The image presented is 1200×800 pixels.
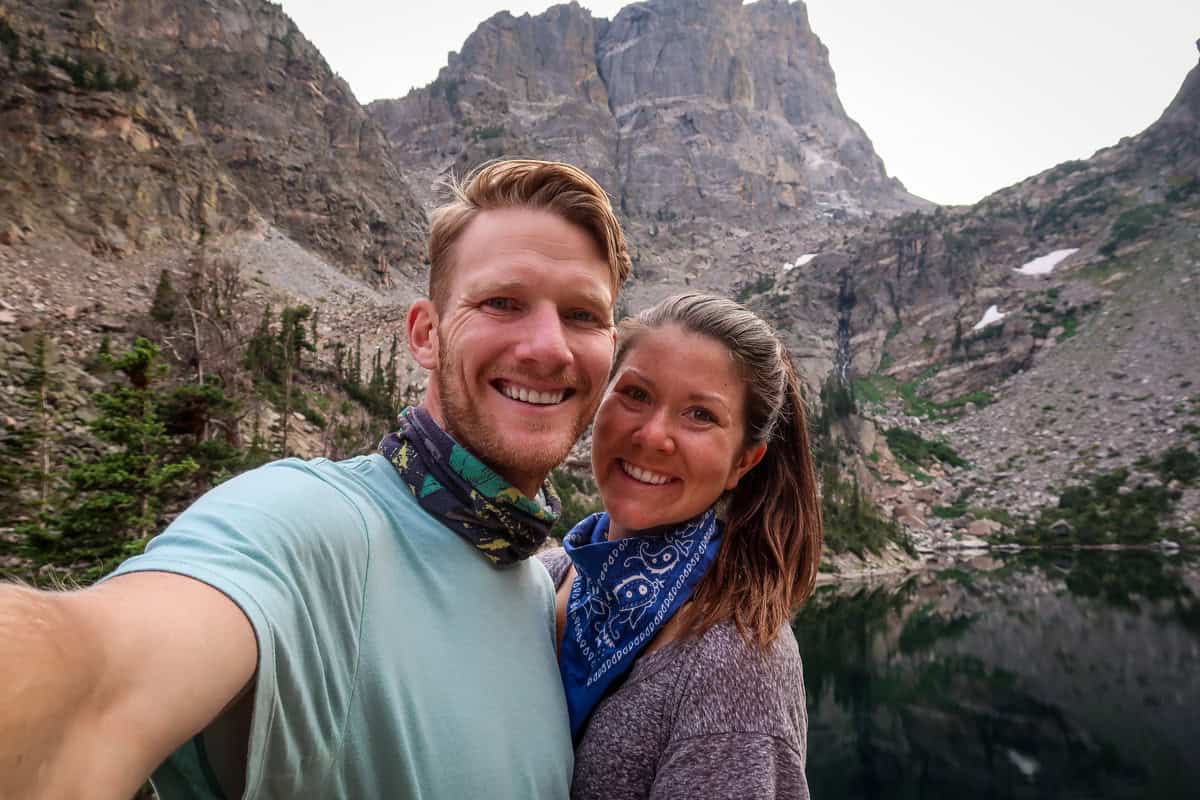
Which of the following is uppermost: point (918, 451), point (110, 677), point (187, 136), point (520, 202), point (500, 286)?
point (187, 136)

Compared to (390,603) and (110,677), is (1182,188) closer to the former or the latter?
(390,603)

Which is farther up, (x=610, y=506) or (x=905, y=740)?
(x=610, y=506)

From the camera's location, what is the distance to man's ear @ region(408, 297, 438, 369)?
2.03m

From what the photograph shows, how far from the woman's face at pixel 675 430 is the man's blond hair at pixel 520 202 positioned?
44cm

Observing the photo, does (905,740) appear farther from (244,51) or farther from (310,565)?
(244,51)

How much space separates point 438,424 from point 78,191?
40894 millimetres

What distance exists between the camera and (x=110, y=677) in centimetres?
78

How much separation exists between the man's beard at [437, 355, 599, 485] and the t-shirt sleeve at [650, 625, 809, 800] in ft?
2.39

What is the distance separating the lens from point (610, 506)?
247 centimetres

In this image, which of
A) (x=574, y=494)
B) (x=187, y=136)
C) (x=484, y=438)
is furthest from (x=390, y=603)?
(x=187, y=136)

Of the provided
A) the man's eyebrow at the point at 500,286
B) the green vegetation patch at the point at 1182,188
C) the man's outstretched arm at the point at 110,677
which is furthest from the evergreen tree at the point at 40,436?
the green vegetation patch at the point at 1182,188

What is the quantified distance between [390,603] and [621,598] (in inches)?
39.3

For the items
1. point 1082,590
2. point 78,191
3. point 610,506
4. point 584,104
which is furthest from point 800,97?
point 610,506

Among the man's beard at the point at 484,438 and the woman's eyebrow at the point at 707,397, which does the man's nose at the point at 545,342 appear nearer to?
the man's beard at the point at 484,438
